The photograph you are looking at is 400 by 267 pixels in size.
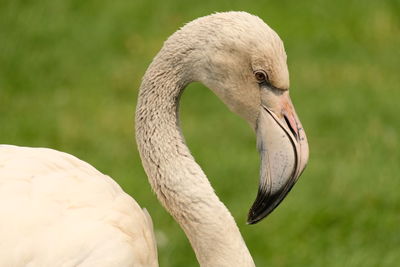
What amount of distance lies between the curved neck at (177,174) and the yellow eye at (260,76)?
28cm

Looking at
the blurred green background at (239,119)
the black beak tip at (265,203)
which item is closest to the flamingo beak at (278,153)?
the black beak tip at (265,203)

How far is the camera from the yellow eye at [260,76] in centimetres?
302

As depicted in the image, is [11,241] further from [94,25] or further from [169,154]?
[94,25]

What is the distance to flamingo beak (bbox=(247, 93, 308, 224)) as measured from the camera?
2949mm

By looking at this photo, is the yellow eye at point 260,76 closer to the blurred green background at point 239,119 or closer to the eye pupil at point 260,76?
the eye pupil at point 260,76

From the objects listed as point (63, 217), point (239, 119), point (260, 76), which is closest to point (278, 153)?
point (260, 76)

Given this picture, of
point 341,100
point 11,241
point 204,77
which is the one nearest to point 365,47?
point 341,100

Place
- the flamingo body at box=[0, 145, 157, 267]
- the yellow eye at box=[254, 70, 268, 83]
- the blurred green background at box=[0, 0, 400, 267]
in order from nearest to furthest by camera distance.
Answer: the flamingo body at box=[0, 145, 157, 267]
the yellow eye at box=[254, 70, 268, 83]
the blurred green background at box=[0, 0, 400, 267]

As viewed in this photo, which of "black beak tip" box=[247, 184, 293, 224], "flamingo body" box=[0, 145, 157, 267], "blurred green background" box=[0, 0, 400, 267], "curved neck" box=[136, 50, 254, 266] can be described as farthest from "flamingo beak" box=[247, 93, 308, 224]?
"blurred green background" box=[0, 0, 400, 267]

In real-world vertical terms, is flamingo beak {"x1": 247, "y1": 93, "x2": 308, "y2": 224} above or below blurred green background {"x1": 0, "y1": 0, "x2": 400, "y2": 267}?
above

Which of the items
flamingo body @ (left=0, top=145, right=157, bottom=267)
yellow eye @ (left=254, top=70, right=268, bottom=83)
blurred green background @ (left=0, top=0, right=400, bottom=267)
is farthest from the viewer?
blurred green background @ (left=0, top=0, right=400, bottom=267)

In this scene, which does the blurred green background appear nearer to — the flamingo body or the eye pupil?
the flamingo body

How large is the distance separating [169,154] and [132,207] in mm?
256

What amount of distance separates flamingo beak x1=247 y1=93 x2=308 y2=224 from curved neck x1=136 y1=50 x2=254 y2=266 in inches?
5.9
